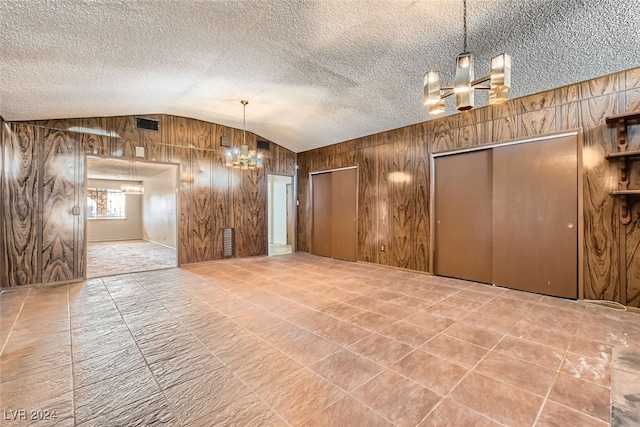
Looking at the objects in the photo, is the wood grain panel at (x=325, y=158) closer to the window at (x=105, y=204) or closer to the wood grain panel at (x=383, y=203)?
the wood grain panel at (x=383, y=203)

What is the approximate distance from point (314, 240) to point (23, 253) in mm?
5506

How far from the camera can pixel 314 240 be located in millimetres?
7473

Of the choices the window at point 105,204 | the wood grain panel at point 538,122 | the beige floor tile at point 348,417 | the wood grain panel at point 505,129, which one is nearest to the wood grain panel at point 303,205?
the wood grain panel at point 505,129

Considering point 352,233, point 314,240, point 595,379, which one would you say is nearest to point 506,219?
point 595,379

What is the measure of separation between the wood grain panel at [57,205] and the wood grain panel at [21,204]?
103mm

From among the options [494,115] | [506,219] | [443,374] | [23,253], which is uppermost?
[494,115]

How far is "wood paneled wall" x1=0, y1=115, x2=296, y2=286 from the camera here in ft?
14.1

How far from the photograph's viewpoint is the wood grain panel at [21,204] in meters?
4.21

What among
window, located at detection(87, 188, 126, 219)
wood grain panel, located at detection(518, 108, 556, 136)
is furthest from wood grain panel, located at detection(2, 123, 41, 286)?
wood grain panel, located at detection(518, 108, 556, 136)

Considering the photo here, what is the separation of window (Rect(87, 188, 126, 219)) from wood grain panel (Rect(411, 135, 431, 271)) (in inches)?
455

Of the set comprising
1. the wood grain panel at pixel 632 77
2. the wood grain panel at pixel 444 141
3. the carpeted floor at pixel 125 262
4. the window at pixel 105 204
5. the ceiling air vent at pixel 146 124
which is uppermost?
the ceiling air vent at pixel 146 124

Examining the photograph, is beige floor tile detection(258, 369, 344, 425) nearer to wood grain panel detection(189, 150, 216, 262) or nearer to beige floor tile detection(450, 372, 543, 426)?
beige floor tile detection(450, 372, 543, 426)

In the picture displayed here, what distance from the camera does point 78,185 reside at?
15.7 ft

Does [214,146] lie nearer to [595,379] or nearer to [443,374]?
[443,374]
